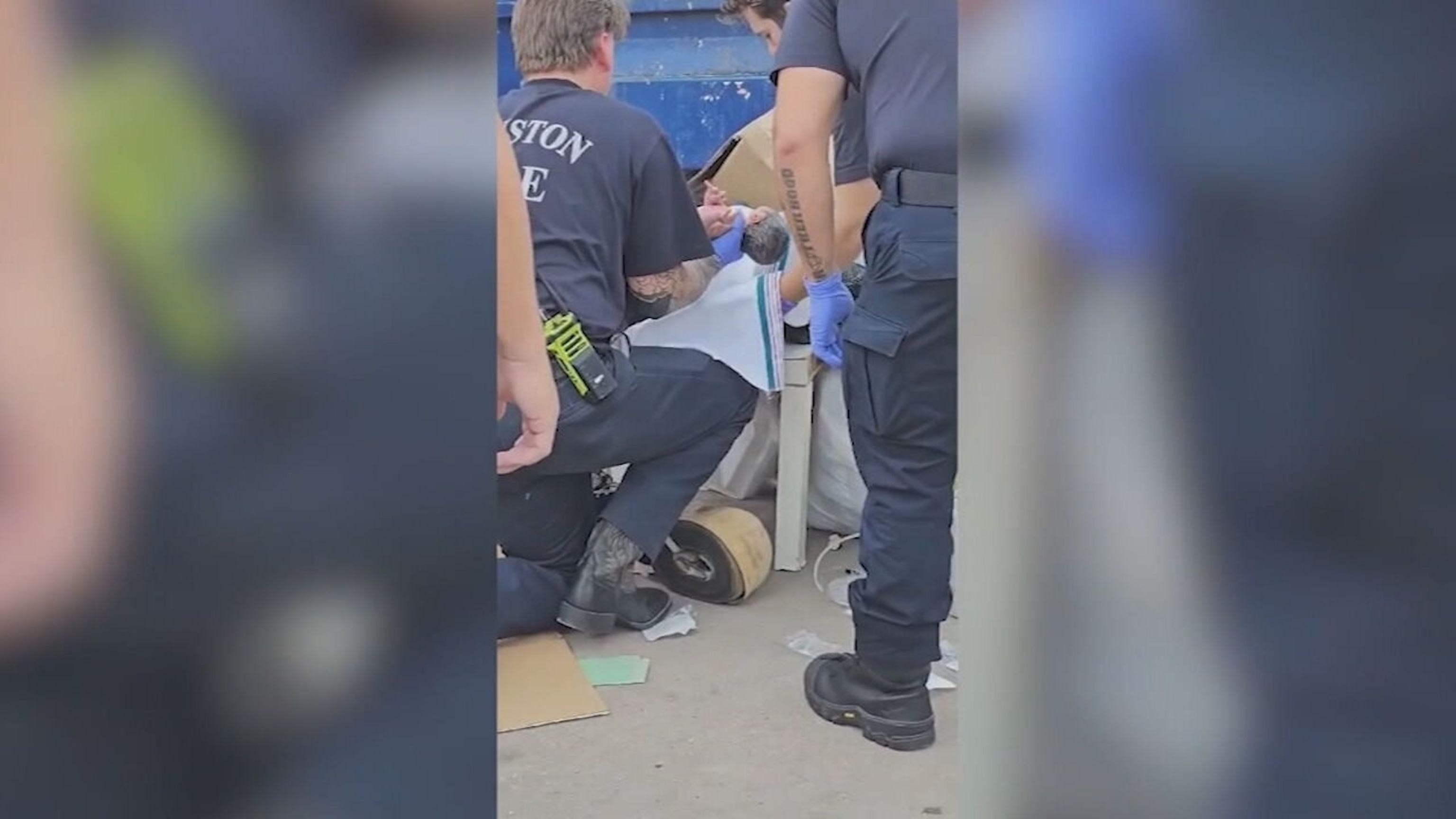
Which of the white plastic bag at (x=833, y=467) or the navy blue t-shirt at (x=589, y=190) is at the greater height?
the navy blue t-shirt at (x=589, y=190)

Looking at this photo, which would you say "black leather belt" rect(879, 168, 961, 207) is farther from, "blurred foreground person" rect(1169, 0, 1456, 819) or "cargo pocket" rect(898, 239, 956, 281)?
"blurred foreground person" rect(1169, 0, 1456, 819)

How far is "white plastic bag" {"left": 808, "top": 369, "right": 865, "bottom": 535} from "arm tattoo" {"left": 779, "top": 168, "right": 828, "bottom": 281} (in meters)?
0.53

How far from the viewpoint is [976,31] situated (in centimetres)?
95

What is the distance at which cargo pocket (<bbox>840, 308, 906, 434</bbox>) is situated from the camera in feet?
6.91

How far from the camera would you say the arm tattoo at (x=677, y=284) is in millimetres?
2865

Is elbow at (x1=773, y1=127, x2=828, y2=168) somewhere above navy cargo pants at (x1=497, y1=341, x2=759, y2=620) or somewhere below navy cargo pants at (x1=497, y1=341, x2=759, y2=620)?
above

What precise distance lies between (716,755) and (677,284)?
1067 mm

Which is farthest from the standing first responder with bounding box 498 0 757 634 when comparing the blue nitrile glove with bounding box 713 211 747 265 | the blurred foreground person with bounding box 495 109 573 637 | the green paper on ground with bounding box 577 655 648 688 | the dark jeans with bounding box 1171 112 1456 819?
the dark jeans with bounding box 1171 112 1456 819

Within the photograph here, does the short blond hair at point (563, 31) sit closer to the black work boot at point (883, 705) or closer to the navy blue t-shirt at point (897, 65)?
the navy blue t-shirt at point (897, 65)

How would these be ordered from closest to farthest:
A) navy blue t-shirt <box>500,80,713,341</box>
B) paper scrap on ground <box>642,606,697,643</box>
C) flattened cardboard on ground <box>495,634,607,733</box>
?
flattened cardboard on ground <box>495,634,607,733</box> < navy blue t-shirt <box>500,80,713,341</box> < paper scrap on ground <box>642,606,697,643</box>

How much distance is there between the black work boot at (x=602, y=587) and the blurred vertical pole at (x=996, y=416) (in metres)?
1.75

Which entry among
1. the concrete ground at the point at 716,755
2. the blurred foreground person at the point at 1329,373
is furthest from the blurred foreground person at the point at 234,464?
the concrete ground at the point at 716,755

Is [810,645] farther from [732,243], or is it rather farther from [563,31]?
[563,31]

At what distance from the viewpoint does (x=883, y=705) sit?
2.29m
